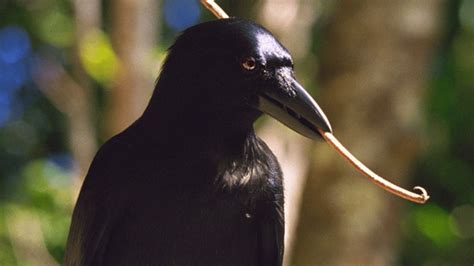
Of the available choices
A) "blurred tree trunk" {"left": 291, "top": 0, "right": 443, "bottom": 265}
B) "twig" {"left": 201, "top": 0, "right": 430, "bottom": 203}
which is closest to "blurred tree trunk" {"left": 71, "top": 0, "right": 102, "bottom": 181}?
"blurred tree trunk" {"left": 291, "top": 0, "right": 443, "bottom": 265}

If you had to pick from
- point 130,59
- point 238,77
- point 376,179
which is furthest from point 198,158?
point 130,59

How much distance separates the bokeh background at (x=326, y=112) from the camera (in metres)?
5.97

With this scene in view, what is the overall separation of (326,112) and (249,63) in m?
2.63

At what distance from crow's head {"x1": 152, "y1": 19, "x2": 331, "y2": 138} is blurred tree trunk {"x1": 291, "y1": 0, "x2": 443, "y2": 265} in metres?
2.26

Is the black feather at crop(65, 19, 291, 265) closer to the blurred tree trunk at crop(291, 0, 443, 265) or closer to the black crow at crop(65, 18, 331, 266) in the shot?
the black crow at crop(65, 18, 331, 266)

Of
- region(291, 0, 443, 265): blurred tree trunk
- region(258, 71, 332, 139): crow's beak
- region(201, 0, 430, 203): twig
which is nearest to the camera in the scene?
region(201, 0, 430, 203): twig

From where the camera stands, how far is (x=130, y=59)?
22.4 feet

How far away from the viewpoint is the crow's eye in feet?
11.7

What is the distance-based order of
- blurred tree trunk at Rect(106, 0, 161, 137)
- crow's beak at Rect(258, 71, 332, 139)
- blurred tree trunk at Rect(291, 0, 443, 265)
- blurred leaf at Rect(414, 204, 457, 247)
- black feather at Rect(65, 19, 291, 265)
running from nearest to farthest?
crow's beak at Rect(258, 71, 332, 139) → black feather at Rect(65, 19, 291, 265) → blurred tree trunk at Rect(291, 0, 443, 265) → blurred tree trunk at Rect(106, 0, 161, 137) → blurred leaf at Rect(414, 204, 457, 247)

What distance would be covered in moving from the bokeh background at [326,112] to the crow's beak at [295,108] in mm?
2294

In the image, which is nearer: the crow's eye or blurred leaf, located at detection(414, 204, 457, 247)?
the crow's eye

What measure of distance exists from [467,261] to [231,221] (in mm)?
5247

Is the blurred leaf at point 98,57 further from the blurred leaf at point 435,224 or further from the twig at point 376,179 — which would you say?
the twig at point 376,179

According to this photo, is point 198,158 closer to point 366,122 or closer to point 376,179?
point 376,179
